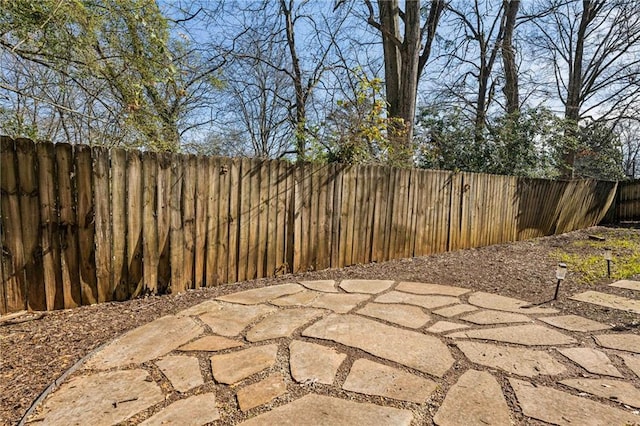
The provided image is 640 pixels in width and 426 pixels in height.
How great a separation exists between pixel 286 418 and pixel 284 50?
29.4ft

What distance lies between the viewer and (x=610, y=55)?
11.5 meters

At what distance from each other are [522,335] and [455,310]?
530mm

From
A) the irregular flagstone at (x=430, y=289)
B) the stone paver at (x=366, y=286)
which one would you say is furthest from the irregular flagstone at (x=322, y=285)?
the irregular flagstone at (x=430, y=289)

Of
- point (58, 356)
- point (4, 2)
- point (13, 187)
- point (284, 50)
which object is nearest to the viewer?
point (58, 356)

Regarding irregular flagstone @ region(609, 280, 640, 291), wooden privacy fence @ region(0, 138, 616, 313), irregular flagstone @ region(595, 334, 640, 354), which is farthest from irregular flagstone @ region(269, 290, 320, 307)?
irregular flagstone @ region(609, 280, 640, 291)

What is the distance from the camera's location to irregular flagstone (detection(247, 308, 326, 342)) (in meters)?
2.14

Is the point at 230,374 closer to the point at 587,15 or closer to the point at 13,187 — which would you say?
the point at 13,187

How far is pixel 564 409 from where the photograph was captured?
1.46 metres

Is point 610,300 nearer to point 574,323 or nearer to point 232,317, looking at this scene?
point 574,323

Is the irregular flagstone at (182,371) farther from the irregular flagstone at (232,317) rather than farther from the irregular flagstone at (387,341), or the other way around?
the irregular flagstone at (387,341)

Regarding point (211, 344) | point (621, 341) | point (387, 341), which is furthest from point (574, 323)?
point (211, 344)

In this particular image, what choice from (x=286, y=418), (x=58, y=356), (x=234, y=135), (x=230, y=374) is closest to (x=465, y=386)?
(x=286, y=418)

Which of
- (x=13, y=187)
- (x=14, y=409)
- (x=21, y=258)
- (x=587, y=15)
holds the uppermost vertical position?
(x=587, y=15)

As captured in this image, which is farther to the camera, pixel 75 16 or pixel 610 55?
pixel 610 55
